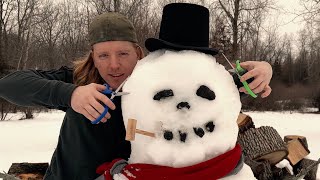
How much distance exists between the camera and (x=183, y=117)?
3.80ft

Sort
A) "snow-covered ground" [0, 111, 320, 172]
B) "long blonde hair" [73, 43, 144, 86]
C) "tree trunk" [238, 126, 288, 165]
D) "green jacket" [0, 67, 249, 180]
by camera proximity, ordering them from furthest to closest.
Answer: "snow-covered ground" [0, 111, 320, 172], "tree trunk" [238, 126, 288, 165], "long blonde hair" [73, 43, 144, 86], "green jacket" [0, 67, 249, 180]

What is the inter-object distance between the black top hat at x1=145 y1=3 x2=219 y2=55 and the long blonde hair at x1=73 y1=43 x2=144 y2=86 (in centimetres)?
32

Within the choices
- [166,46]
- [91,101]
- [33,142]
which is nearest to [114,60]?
[166,46]

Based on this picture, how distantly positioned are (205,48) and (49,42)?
75.4 feet

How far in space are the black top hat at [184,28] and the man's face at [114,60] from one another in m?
0.22

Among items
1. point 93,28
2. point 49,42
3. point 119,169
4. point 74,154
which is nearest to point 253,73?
point 119,169

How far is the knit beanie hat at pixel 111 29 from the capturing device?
155 cm

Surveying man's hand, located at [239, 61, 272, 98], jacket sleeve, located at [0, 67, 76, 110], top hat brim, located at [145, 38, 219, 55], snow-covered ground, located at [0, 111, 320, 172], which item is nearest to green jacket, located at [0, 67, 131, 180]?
jacket sleeve, located at [0, 67, 76, 110]

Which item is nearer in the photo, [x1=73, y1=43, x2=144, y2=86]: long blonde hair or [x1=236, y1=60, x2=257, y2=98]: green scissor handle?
[x1=236, y1=60, x2=257, y2=98]: green scissor handle

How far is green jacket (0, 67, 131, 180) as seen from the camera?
1.40 meters

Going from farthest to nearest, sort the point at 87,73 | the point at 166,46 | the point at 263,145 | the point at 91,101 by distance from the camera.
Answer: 1. the point at 263,145
2. the point at 87,73
3. the point at 166,46
4. the point at 91,101

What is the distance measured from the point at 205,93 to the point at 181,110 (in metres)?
0.09

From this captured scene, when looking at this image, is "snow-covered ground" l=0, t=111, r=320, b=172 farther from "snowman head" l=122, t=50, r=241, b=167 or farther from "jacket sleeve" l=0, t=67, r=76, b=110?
"snowman head" l=122, t=50, r=241, b=167

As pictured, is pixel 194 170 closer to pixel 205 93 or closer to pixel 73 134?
pixel 205 93
